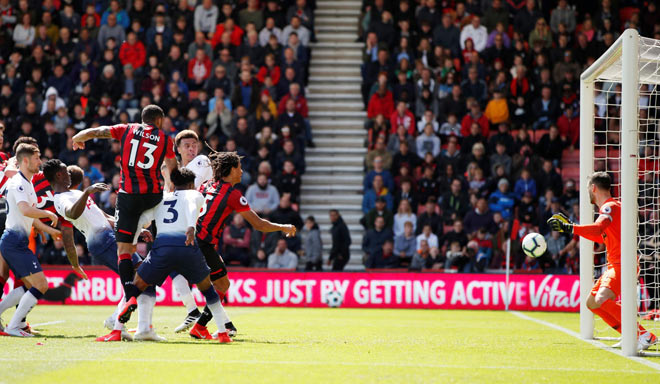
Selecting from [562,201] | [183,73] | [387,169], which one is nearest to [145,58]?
[183,73]

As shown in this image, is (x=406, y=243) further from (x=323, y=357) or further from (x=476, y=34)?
(x=323, y=357)

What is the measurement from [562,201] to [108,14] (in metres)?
13.0

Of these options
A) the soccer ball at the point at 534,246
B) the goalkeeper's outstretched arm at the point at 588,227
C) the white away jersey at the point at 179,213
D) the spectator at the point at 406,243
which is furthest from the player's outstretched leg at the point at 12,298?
the spectator at the point at 406,243

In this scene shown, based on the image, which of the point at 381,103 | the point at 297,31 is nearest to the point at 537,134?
the point at 381,103

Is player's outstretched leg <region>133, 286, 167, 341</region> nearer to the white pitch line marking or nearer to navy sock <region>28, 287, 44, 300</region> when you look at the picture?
the white pitch line marking

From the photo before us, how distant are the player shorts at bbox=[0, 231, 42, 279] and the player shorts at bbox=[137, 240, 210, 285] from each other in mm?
2055

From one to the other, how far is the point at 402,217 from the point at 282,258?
9.40 ft

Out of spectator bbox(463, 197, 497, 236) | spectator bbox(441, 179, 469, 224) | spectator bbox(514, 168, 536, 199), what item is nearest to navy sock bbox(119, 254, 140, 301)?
spectator bbox(463, 197, 497, 236)

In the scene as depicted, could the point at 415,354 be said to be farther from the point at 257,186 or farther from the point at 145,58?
the point at 145,58

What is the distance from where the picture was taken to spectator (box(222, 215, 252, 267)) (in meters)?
19.6

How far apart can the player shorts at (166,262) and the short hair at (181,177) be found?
813 millimetres

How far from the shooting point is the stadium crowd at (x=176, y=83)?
20.5m

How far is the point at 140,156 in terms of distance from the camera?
9633 mm

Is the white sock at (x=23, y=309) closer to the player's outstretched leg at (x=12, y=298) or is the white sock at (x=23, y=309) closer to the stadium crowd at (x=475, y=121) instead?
the player's outstretched leg at (x=12, y=298)
